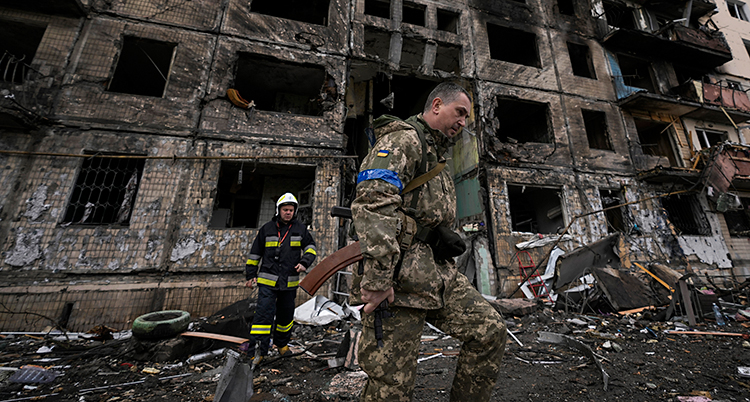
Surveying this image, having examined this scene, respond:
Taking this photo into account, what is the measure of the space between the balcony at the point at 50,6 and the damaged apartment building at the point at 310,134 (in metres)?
0.04

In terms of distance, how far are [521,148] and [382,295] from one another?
28.8 feet

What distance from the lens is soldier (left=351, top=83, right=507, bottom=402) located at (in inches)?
51.6

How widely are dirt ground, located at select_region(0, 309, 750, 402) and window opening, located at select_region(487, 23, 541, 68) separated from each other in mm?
9562

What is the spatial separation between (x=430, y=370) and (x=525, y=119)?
427 inches

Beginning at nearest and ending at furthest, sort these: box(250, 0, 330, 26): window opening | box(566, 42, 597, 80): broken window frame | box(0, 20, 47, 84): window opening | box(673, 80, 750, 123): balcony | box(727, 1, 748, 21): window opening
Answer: box(0, 20, 47, 84): window opening → box(250, 0, 330, 26): window opening → box(673, 80, 750, 123): balcony → box(566, 42, 597, 80): broken window frame → box(727, 1, 748, 21): window opening

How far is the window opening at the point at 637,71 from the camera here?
11.1 m

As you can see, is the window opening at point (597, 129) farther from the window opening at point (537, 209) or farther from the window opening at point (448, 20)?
the window opening at point (448, 20)

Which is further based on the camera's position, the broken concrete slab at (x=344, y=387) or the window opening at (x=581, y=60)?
the window opening at (x=581, y=60)

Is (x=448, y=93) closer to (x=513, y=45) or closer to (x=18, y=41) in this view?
(x=18, y=41)

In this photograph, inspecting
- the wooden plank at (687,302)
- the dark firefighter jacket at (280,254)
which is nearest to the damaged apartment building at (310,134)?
the wooden plank at (687,302)

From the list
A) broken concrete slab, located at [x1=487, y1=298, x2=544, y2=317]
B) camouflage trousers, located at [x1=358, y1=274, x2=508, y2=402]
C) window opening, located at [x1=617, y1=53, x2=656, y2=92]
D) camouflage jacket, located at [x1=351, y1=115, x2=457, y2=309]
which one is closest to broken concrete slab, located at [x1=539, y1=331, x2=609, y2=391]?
broken concrete slab, located at [x1=487, y1=298, x2=544, y2=317]

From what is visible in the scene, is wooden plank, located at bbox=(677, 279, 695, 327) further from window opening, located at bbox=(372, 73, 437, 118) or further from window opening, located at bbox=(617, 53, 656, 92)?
window opening, located at bbox=(617, 53, 656, 92)

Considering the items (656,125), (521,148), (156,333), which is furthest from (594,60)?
(156,333)

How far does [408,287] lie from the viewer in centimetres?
144
